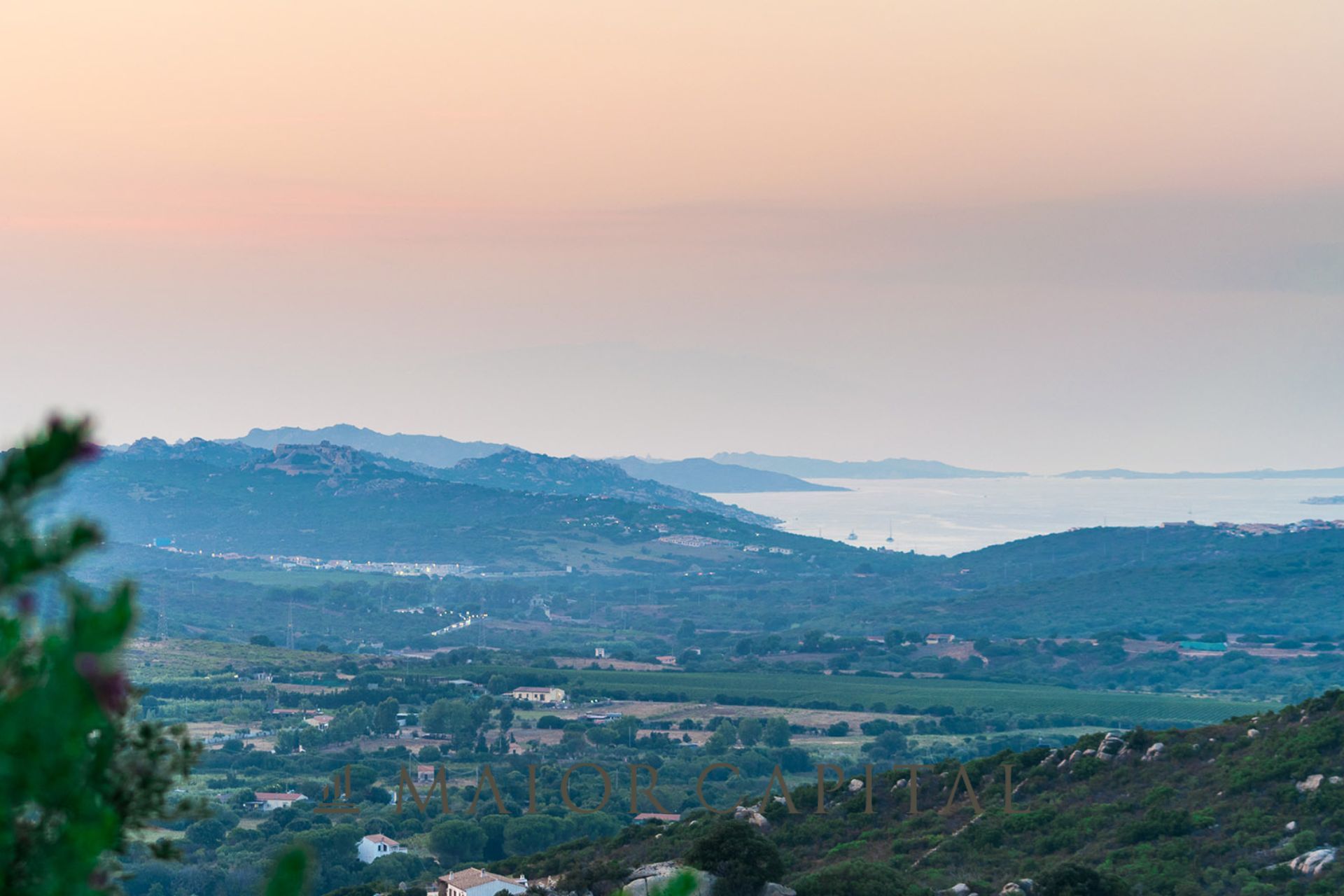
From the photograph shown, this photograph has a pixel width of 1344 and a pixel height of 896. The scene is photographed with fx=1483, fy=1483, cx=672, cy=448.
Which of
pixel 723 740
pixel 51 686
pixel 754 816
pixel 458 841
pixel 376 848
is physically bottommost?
pixel 723 740

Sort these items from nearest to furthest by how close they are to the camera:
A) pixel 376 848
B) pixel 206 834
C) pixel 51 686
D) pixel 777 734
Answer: pixel 51 686 < pixel 376 848 < pixel 206 834 < pixel 777 734

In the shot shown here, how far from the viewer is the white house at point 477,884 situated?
75.3 feet

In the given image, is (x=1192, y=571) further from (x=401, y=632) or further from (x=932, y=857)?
(x=932, y=857)

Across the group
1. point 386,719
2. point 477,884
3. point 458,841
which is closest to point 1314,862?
point 477,884

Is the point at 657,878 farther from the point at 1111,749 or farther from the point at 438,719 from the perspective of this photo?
the point at 438,719

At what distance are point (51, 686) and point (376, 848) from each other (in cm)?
3460

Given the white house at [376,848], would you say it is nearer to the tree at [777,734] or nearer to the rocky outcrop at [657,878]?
the rocky outcrop at [657,878]

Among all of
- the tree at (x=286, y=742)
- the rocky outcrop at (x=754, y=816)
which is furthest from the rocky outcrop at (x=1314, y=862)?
the tree at (x=286, y=742)

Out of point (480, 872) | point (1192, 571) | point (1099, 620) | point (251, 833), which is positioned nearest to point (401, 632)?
point (1099, 620)

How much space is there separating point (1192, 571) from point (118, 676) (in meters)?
123

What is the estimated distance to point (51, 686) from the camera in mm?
3008

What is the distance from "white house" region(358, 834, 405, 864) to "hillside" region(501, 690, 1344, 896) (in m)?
8.62

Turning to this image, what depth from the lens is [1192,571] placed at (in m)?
118

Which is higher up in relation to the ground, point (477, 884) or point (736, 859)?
point (736, 859)
